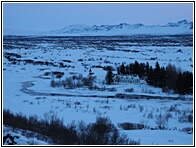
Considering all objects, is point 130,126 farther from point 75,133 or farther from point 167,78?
point 167,78

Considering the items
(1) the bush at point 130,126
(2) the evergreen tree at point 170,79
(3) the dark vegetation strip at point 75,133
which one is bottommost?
(1) the bush at point 130,126

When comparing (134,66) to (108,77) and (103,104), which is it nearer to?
(108,77)

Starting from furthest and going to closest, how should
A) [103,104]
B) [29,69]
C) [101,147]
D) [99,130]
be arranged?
[29,69] < [103,104] < [99,130] < [101,147]

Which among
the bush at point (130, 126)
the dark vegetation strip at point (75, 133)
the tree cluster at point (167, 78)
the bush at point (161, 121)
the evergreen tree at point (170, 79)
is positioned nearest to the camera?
the dark vegetation strip at point (75, 133)

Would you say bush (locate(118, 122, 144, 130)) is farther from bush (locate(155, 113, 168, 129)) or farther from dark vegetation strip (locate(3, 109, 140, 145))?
dark vegetation strip (locate(3, 109, 140, 145))

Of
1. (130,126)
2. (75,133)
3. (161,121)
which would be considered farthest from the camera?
(161,121)

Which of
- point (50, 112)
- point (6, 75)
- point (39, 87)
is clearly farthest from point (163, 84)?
point (6, 75)

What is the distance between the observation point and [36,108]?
11.1m

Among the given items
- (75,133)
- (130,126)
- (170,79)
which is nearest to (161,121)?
(130,126)

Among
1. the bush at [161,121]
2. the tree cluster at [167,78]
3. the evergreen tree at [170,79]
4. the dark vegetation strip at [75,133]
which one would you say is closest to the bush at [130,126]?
the bush at [161,121]

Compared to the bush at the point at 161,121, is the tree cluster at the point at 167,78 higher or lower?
higher

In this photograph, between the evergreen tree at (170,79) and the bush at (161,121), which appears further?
the evergreen tree at (170,79)

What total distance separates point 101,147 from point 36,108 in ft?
19.2

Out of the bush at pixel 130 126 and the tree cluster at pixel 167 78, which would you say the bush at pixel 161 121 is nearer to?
the bush at pixel 130 126
